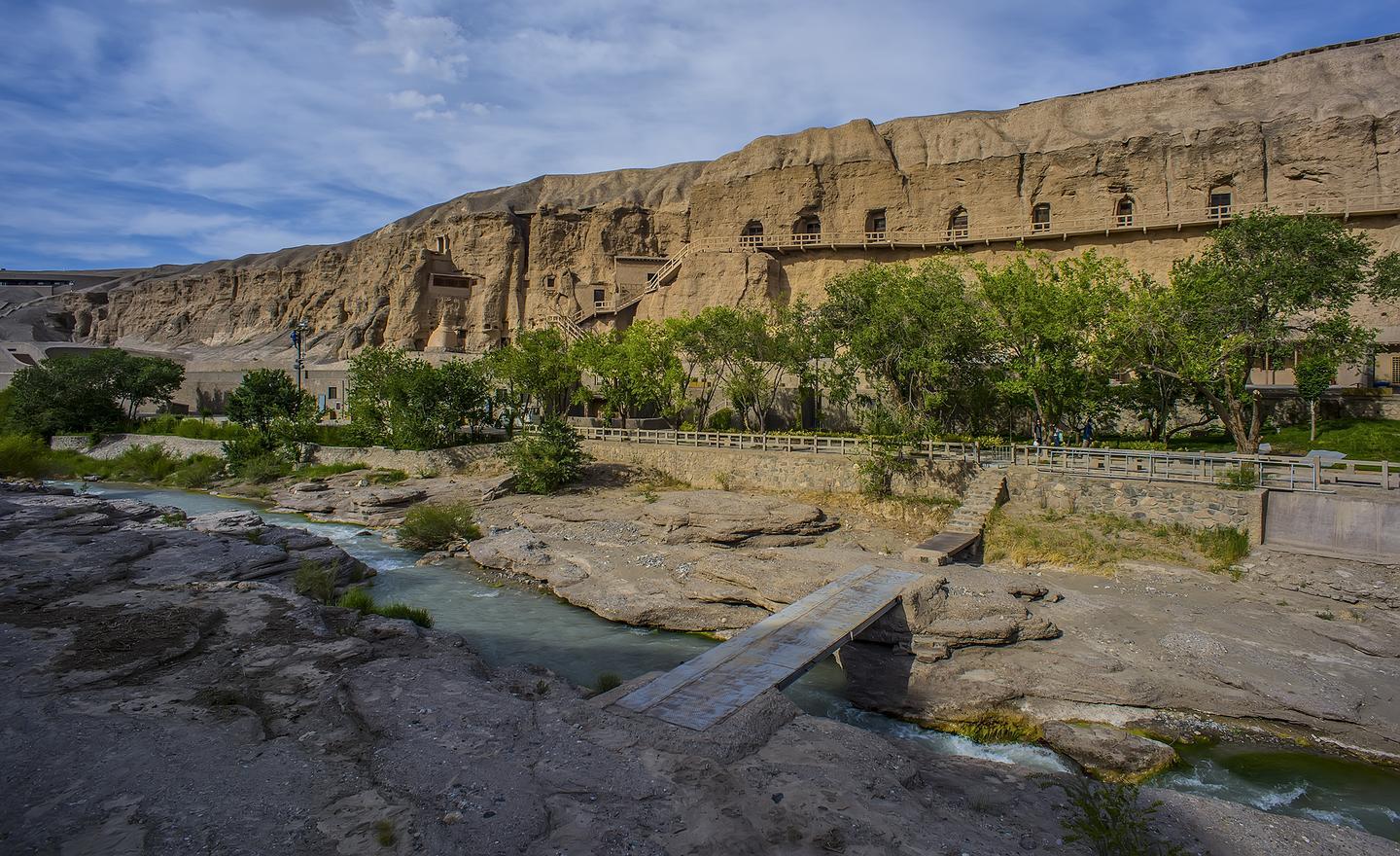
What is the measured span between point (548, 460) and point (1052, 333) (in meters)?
17.8

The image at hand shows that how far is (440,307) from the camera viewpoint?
55.8 meters

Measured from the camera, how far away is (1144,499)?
19.3 m

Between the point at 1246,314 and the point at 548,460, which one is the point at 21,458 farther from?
the point at 1246,314

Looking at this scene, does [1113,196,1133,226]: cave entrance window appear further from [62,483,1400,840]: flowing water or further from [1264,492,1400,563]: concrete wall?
[62,483,1400,840]: flowing water

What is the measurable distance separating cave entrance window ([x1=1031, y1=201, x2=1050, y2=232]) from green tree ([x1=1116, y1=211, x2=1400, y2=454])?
52.7ft

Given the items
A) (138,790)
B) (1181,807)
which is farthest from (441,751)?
(1181,807)

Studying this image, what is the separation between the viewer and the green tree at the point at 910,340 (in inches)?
960

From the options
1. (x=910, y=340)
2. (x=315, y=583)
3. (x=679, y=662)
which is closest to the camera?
(x=679, y=662)

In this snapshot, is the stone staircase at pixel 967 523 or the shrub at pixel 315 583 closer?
the shrub at pixel 315 583

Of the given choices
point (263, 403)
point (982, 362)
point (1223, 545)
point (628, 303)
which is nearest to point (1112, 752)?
point (1223, 545)

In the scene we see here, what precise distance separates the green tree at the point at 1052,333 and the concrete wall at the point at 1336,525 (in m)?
6.45

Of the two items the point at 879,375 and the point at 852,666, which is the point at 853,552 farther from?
the point at 879,375

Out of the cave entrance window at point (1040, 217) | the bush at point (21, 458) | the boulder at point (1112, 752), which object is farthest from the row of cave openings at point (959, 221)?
the bush at point (21, 458)

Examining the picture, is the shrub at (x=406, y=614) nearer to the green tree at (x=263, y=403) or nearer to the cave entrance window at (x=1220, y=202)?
the green tree at (x=263, y=403)
